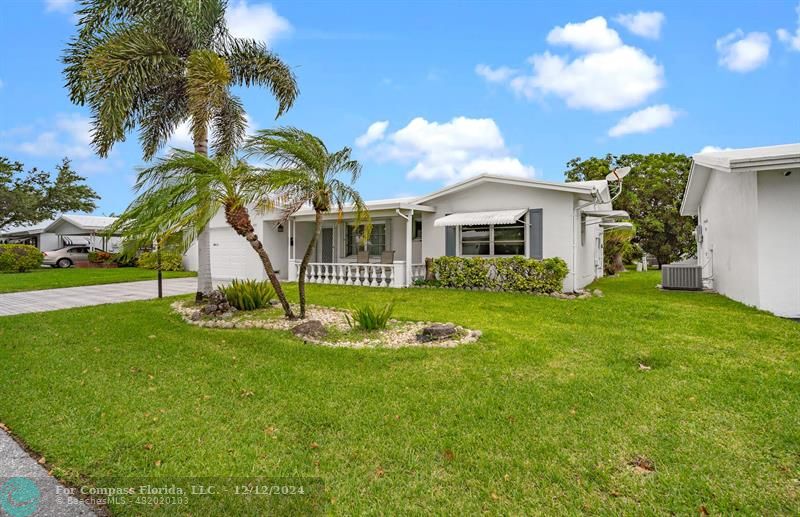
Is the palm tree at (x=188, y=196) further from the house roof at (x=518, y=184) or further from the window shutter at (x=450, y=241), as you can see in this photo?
the house roof at (x=518, y=184)

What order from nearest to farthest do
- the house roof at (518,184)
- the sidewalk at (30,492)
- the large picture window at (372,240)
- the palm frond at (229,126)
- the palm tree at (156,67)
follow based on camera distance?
the sidewalk at (30,492), the palm tree at (156,67), the house roof at (518,184), the palm frond at (229,126), the large picture window at (372,240)

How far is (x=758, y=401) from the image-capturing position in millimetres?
4871

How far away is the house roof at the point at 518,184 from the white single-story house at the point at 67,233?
29.9 m

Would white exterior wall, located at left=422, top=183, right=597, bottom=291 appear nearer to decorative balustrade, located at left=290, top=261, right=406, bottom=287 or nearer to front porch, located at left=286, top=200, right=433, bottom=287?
front porch, located at left=286, top=200, right=433, bottom=287

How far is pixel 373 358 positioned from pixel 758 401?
488 centimetres

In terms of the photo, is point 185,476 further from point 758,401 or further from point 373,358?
point 758,401

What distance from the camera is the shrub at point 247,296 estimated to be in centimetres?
1113

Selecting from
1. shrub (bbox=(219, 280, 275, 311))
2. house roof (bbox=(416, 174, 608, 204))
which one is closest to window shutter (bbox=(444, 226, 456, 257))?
house roof (bbox=(416, 174, 608, 204))

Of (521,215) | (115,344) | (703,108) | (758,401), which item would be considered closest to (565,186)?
(521,215)

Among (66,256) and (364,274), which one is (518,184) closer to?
(364,274)

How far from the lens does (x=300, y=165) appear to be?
30.2ft

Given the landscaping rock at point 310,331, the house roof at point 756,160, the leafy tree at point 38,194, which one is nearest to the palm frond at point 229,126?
the landscaping rock at point 310,331

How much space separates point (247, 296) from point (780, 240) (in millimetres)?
12971

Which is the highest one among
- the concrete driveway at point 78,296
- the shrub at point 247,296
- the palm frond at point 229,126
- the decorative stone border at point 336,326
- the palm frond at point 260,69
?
the palm frond at point 260,69
